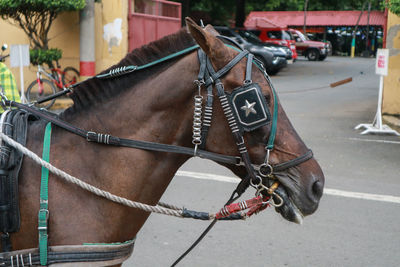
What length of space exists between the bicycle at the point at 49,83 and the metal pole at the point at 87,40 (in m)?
0.38

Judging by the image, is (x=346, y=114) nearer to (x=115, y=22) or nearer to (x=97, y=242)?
(x=115, y=22)

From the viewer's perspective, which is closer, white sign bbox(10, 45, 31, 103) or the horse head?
the horse head

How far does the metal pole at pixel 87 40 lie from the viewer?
13984 mm

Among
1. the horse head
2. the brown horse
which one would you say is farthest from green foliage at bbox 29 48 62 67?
the horse head

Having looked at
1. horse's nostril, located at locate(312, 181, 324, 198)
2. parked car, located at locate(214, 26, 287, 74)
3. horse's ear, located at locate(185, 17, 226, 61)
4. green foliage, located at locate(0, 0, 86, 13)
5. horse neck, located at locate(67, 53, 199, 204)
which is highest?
green foliage, located at locate(0, 0, 86, 13)

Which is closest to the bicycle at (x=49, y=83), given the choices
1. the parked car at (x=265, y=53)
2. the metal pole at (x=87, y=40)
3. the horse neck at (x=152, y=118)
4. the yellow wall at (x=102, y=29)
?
the metal pole at (x=87, y=40)

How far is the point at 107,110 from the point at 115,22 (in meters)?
13.2

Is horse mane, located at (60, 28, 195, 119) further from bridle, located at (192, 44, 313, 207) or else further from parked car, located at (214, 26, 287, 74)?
parked car, located at (214, 26, 287, 74)

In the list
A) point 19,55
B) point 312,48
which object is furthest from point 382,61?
point 312,48

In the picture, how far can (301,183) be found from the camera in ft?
7.09

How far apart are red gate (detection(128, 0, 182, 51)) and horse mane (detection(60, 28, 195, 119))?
13.1 metres

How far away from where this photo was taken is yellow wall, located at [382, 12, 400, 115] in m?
11.3

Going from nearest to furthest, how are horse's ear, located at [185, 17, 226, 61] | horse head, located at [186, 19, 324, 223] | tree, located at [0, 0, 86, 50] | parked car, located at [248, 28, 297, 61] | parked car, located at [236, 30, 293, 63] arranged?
horse's ear, located at [185, 17, 226, 61]
horse head, located at [186, 19, 324, 223]
tree, located at [0, 0, 86, 50]
parked car, located at [236, 30, 293, 63]
parked car, located at [248, 28, 297, 61]

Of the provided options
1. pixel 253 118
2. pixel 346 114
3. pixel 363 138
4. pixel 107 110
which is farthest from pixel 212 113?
pixel 346 114
